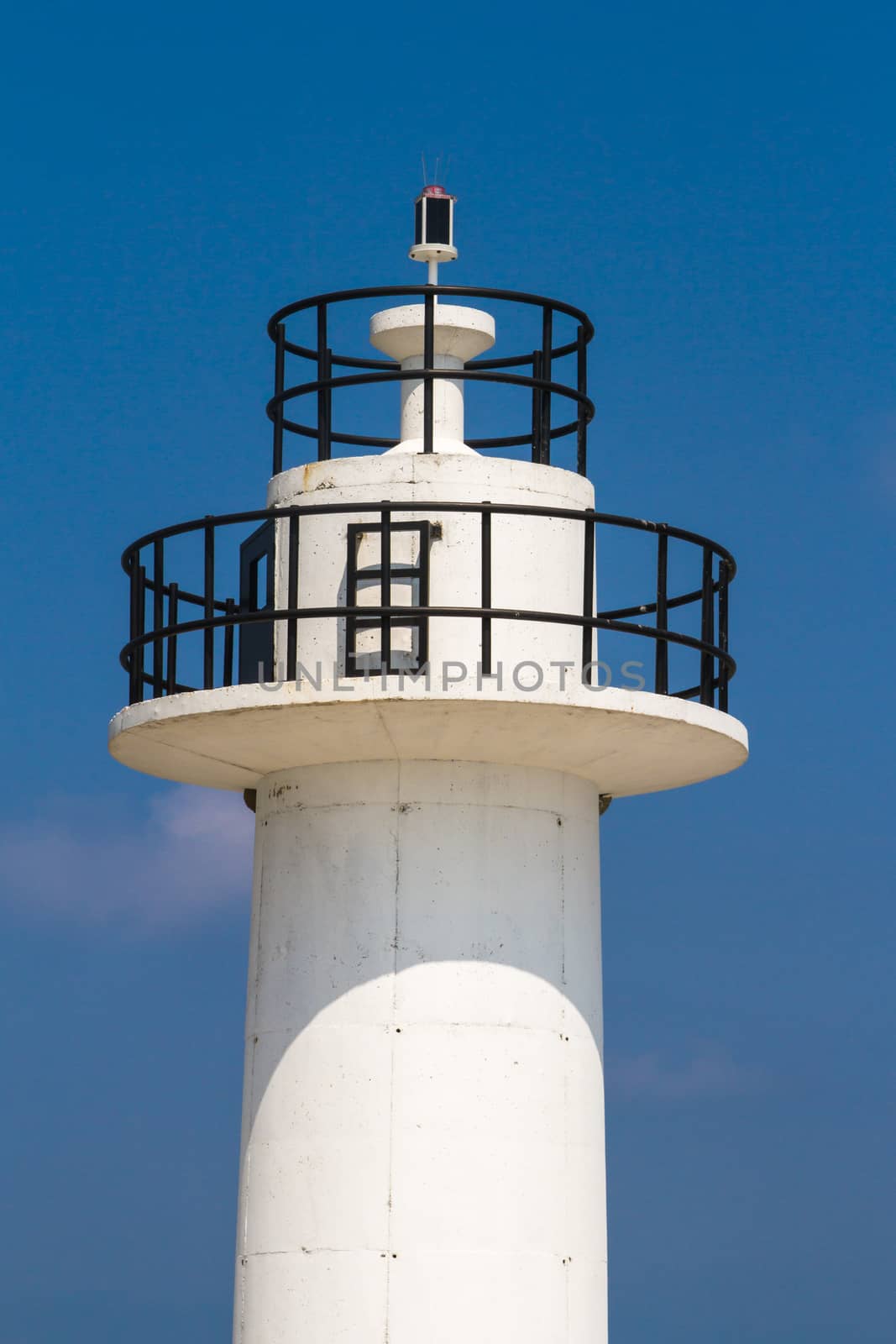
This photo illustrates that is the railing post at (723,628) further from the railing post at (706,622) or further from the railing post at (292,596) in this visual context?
the railing post at (292,596)

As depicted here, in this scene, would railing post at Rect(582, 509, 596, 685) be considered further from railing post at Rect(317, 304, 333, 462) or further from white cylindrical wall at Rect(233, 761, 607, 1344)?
railing post at Rect(317, 304, 333, 462)

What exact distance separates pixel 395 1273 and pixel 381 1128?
97 centimetres

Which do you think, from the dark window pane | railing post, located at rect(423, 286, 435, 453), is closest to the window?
railing post, located at rect(423, 286, 435, 453)

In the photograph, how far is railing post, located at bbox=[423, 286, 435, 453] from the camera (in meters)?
17.1

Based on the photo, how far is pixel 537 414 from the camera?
17.7 meters

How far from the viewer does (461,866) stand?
16.8 meters

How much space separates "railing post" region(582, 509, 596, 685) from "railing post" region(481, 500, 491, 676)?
67 centimetres

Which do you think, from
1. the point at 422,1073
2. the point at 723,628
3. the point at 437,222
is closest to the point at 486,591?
the point at 723,628

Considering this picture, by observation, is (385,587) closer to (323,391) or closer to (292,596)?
(292,596)

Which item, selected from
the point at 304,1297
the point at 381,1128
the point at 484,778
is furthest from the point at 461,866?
the point at 304,1297

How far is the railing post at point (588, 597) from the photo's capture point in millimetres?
16344

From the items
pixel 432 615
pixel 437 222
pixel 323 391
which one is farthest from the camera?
pixel 437 222

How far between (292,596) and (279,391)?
7.82 feet

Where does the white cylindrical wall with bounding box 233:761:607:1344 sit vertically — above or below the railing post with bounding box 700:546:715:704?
below
